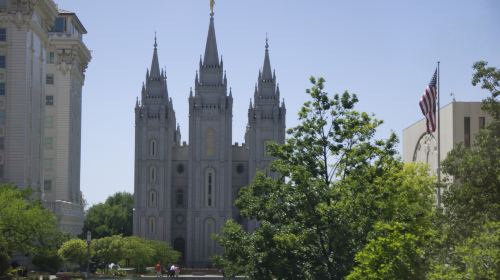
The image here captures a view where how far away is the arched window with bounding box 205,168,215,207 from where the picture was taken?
140750 mm

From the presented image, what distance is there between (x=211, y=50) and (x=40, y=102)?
53621mm

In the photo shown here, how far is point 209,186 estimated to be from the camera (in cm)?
14112

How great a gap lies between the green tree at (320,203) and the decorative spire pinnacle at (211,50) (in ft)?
330

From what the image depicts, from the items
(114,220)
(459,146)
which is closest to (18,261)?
(459,146)

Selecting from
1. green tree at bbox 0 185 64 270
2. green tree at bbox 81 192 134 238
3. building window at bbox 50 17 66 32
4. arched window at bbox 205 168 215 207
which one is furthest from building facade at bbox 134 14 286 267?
green tree at bbox 0 185 64 270

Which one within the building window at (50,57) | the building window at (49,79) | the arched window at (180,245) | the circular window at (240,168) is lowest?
the arched window at (180,245)

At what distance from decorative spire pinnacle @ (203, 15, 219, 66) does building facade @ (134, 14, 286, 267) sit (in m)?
0.14

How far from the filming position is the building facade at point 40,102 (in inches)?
3381

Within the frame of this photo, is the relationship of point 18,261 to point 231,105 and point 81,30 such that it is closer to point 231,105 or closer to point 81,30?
point 81,30

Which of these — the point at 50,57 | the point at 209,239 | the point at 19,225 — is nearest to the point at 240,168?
the point at 209,239

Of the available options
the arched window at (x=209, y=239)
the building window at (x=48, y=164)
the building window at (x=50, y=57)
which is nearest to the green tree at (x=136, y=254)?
the building window at (x=48, y=164)

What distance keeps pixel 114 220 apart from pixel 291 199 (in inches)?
4779

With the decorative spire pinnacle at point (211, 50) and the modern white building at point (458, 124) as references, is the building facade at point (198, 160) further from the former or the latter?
the modern white building at point (458, 124)

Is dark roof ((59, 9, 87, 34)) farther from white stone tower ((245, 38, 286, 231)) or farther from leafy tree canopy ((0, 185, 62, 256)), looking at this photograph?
leafy tree canopy ((0, 185, 62, 256))
